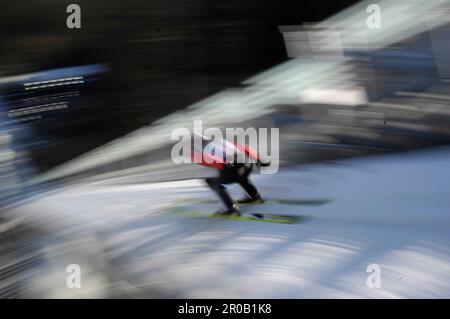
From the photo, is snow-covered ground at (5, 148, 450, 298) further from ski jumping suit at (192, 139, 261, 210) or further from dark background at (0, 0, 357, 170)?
dark background at (0, 0, 357, 170)

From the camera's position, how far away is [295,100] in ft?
6.17

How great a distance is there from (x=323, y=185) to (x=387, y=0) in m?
0.61

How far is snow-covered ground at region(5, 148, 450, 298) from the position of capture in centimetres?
170

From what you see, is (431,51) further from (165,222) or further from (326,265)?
(165,222)

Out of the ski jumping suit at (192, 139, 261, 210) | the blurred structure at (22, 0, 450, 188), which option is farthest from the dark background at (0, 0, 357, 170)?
the ski jumping suit at (192, 139, 261, 210)

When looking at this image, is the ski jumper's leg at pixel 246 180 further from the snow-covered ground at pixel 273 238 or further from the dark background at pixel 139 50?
the dark background at pixel 139 50

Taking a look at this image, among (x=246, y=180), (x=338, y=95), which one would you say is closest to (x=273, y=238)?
(x=246, y=180)

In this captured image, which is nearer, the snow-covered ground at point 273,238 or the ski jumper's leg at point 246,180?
the snow-covered ground at point 273,238

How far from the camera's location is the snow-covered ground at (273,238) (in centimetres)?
170

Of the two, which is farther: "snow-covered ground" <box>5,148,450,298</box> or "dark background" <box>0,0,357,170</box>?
"dark background" <box>0,0,357,170</box>

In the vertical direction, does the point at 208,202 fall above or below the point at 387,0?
below

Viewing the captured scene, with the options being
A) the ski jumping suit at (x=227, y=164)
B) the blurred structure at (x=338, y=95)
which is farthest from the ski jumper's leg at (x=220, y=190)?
the blurred structure at (x=338, y=95)

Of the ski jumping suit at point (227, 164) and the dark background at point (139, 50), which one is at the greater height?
the dark background at point (139, 50)

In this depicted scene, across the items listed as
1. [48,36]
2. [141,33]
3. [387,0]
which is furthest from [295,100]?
[48,36]
